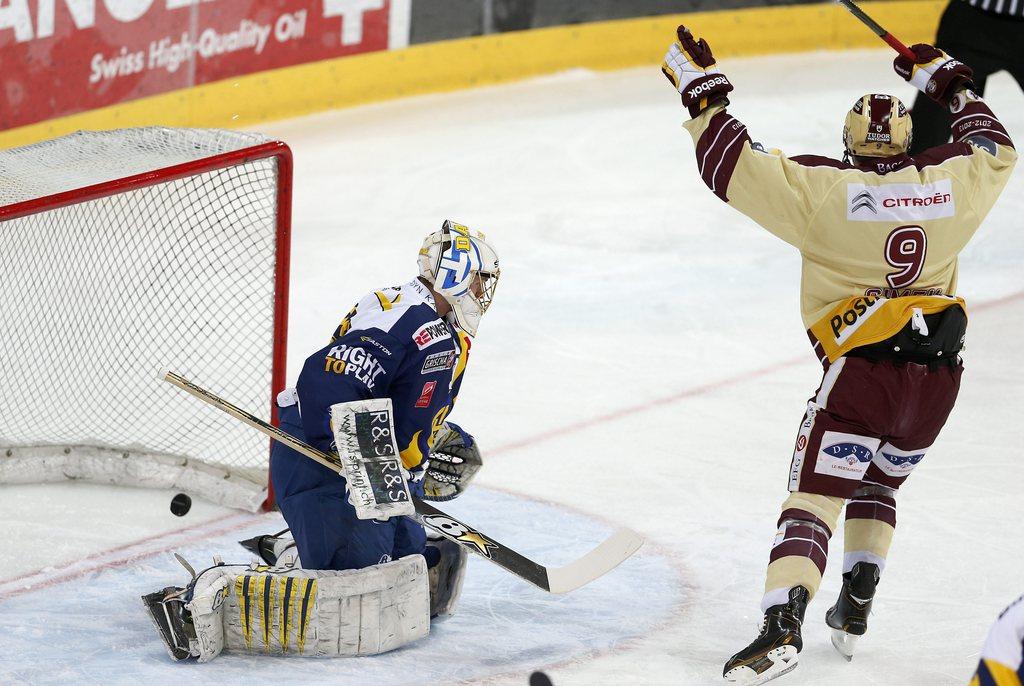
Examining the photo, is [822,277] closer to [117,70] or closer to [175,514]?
[175,514]

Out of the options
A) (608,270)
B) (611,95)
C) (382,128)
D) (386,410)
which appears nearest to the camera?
(386,410)

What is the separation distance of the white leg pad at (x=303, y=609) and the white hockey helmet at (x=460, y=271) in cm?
48

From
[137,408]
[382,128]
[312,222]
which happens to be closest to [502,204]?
[312,222]

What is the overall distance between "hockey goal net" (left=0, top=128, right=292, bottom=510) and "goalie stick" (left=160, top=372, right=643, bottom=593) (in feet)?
2.03

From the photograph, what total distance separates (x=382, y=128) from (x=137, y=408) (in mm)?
3500

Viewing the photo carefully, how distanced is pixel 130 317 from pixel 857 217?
8.15 feet

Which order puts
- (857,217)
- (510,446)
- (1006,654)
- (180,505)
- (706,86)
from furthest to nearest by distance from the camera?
(510,446), (180,505), (706,86), (857,217), (1006,654)

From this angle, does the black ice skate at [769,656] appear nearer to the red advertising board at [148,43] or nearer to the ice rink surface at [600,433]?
the ice rink surface at [600,433]

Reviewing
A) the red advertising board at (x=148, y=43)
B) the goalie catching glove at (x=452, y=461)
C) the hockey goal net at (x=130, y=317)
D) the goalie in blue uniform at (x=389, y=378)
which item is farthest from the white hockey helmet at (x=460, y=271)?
the red advertising board at (x=148, y=43)

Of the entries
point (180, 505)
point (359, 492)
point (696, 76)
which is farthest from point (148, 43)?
point (359, 492)

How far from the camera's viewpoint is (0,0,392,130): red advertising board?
19.9 feet

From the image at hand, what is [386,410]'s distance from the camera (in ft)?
8.89

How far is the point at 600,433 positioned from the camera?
4.19m

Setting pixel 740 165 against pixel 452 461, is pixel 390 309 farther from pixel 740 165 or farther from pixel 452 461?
pixel 740 165
